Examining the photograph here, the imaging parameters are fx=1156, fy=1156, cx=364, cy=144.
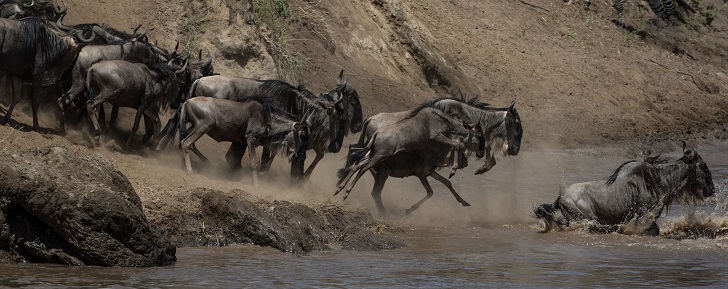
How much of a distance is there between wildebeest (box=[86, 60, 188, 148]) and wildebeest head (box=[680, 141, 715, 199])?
6.71 metres

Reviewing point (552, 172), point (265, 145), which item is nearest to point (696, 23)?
point (552, 172)

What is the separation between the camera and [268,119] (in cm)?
1509

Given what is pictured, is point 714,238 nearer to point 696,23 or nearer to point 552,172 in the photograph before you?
point 552,172

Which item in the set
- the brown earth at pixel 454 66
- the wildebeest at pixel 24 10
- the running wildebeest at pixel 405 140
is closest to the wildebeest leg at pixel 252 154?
the brown earth at pixel 454 66

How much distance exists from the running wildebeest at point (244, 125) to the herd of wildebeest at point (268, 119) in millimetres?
14

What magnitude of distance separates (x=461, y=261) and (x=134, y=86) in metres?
5.89

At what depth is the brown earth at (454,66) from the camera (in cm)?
1445

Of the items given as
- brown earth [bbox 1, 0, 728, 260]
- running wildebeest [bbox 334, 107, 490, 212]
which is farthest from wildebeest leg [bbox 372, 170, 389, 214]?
brown earth [bbox 1, 0, 728, 260]

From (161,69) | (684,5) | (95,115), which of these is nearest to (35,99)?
(95,115)

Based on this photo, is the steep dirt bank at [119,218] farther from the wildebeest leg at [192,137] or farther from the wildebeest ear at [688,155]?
the wildebeest ear at [688,155]

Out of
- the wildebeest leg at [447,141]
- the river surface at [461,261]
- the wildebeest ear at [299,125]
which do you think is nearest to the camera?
the river surface at [461,261]

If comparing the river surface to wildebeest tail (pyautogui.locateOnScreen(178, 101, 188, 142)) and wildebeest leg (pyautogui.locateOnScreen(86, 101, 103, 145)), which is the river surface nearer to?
wildebeest tail (pyautogui.locateOnScreen(178, 101, 188, 142))

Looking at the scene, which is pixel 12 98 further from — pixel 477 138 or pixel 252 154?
pixel 477 138

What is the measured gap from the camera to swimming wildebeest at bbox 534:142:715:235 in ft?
45.5
